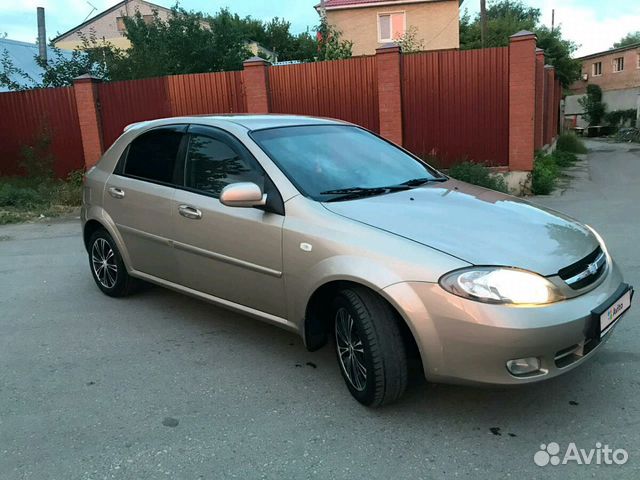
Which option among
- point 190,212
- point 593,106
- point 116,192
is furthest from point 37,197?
point 593,106

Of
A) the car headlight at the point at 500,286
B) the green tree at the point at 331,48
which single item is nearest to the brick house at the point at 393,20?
the green tree at the point at 331,48

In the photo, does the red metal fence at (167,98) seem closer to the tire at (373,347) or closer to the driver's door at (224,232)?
the driver's door at (224,232)

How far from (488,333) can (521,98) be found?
9.23 meters

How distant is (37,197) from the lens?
1211cm

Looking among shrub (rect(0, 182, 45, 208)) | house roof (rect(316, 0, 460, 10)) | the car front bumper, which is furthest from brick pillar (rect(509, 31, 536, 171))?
house roof (rect(316, 0, 460, 10))

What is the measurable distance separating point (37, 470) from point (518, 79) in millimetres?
10383

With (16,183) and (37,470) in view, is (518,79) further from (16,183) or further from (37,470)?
(16,183)

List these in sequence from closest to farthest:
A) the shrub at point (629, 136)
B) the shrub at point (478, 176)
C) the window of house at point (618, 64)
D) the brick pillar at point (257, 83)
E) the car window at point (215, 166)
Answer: the car window at point (215, 166), the shrub at point (478, 176), the brick pillar at point (257, 83), the shrub at point (629, 136), the window of house at point (618, 64)

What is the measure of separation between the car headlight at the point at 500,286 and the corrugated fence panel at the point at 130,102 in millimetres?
11641

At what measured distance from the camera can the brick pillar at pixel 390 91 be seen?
11.4 m

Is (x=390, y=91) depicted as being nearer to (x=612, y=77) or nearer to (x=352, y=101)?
(x=352, y=101)

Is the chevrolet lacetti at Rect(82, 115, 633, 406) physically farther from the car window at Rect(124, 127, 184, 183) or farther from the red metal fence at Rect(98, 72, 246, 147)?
the red metal fence at Rect(98, 72, 246, 147)

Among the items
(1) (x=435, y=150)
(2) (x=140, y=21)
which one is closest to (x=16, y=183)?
(2) (x=140, y=21)

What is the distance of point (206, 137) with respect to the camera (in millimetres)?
4168
